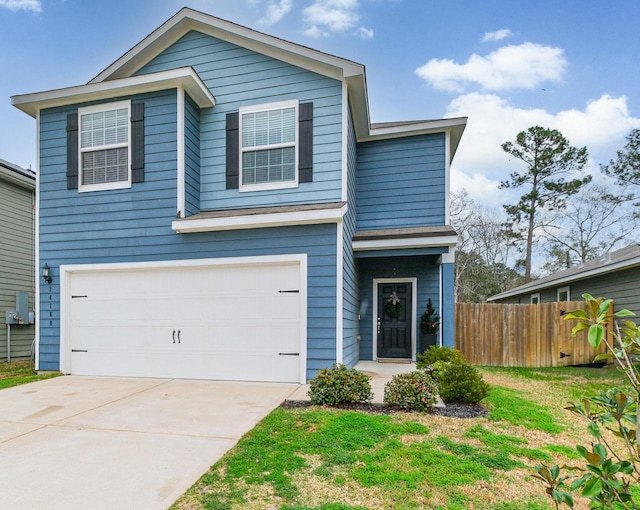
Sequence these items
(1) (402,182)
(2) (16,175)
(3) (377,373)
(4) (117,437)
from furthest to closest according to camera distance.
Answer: (2) (16,175)
(1) (402,182)
(3) (377,373)
(4) (117,437)

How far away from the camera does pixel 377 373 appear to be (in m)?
7.48

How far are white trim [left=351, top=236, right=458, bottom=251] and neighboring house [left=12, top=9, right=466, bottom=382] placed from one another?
3cm

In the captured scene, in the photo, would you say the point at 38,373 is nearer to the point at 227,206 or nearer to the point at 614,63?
the point at 227,206

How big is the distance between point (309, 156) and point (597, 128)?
65.9 feet

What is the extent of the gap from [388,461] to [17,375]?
25.5 feet

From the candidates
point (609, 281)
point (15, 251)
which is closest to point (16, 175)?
point (15, 251)

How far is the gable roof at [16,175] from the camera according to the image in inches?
404

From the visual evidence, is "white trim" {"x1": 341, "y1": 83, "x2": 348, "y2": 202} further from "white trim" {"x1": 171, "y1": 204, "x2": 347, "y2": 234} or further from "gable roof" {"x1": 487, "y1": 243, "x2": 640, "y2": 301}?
"gable roof" {"x1": 487, "y1": 243, "x2": 640, "y2": 301}

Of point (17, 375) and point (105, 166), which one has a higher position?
point (105, 166)

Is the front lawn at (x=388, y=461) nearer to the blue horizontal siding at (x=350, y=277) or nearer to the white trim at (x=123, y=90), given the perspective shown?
the blue horizontal siding at (x=350, y=277)

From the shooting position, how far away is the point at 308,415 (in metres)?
4.76

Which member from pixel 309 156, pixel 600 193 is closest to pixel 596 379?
pixel 309 156

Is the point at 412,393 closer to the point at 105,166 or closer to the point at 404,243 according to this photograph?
the point at 404,243

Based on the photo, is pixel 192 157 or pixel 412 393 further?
pixel 192 157
